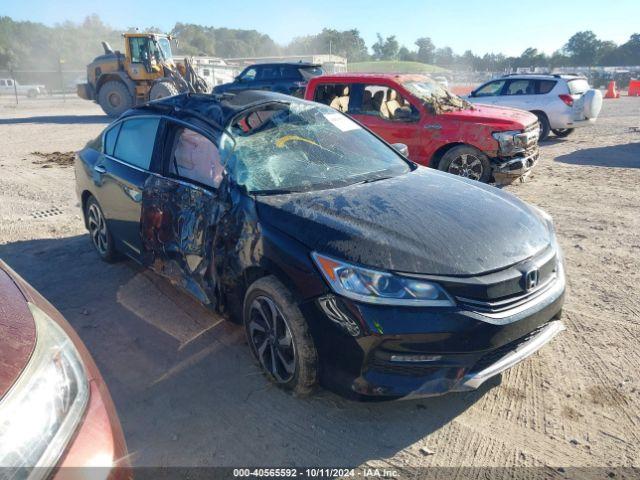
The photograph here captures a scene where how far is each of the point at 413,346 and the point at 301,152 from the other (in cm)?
174

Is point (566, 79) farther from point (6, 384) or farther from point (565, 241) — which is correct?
point (6, 384)

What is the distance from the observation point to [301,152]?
357 centimetres

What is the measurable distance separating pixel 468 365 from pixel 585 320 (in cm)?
176

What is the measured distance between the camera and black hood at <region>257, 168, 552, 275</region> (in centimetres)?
255

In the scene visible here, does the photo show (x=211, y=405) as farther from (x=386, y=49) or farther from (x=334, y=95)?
(x=386, y=49)

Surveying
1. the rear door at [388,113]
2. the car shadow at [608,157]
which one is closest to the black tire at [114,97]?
the rear door at [388,113]

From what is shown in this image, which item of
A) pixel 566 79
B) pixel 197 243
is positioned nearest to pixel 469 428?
pixel 197 243

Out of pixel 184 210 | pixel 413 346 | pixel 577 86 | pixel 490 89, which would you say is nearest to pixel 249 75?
pixel 490 89

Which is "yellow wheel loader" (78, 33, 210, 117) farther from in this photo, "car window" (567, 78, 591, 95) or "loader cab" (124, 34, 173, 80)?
"car window" (567, 78, 591, 95)

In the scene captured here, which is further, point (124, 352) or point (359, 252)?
point (124, 352)

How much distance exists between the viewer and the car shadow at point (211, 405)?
2566 millimetres

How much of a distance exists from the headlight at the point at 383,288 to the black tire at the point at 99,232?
118 inches

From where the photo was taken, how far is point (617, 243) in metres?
5.21

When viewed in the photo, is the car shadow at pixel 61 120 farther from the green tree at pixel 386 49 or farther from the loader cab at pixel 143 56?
the green tree at pixel 386 49
